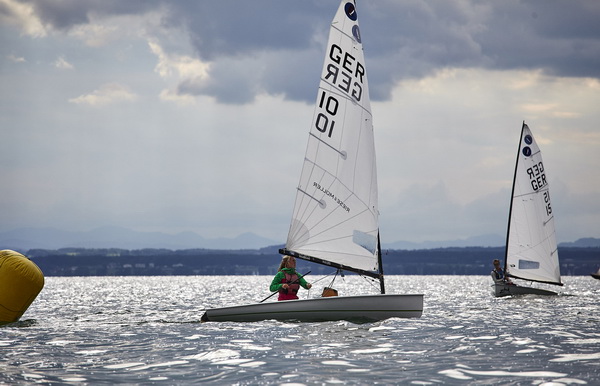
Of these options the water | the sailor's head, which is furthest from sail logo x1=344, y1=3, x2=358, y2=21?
the water

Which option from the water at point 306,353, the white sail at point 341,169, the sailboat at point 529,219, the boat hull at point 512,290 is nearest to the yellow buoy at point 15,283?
the water at point 306,353

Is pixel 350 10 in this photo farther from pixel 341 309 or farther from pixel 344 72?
pixel 341 309

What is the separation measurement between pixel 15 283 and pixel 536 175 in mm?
29494

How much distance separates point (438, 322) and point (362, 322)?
448cm

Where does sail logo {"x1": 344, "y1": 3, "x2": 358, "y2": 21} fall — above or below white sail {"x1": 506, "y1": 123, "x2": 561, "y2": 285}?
Answer: above

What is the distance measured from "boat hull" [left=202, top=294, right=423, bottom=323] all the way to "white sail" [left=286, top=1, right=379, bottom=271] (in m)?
2.20

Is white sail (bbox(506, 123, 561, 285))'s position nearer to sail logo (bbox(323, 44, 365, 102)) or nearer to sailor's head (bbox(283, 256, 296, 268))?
sail logo (bbox(323, 44, 365, 102))

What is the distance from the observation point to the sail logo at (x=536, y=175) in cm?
3922

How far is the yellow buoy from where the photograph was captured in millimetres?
18359

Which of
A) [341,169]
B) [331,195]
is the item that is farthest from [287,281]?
[341,169]

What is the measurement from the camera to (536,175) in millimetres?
39344

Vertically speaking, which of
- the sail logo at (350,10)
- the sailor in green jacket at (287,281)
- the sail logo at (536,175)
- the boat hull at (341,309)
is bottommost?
the boat hull at (341,309)

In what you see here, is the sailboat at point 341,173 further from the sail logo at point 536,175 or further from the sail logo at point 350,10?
the sail logo at point 536,175

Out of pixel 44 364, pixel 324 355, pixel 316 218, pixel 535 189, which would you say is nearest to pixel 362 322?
pixel 316 218
